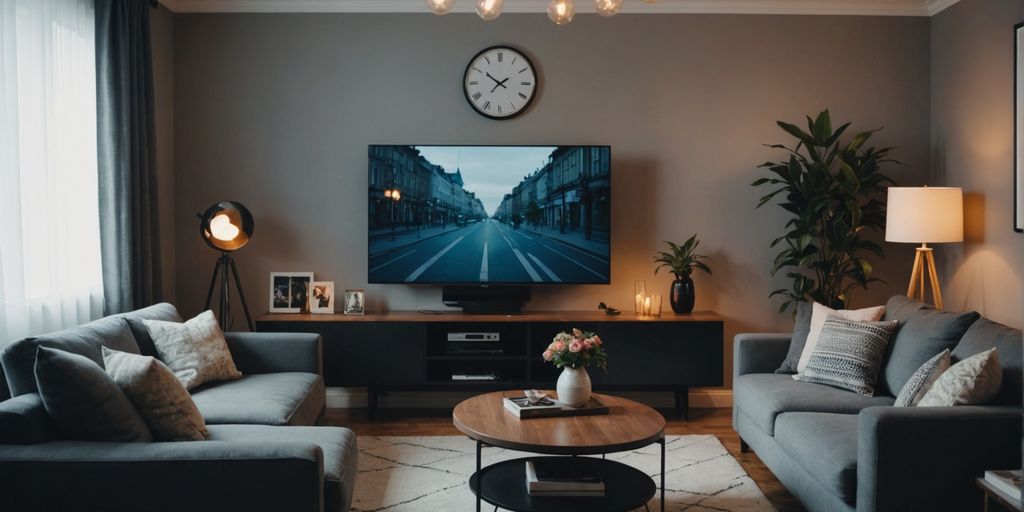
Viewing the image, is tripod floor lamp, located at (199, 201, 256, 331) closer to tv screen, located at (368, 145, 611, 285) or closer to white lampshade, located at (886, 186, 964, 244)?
tv screen, located at (368, 145, 611, 285)

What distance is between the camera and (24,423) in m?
2.35

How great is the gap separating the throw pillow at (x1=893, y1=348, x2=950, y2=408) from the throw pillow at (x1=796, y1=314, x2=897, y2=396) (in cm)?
49

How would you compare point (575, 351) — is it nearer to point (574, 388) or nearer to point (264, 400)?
point (574, 388)

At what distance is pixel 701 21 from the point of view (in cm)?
511

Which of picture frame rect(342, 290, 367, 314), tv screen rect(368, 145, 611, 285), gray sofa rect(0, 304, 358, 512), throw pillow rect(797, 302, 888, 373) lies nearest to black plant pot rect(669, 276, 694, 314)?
tv screen rect(368, 145, 611, 285)

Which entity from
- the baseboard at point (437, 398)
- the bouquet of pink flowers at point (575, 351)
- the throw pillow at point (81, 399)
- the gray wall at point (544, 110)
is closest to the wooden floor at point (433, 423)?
the baseboard at point (437, 398)

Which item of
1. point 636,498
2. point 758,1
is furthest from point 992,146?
point 636,498

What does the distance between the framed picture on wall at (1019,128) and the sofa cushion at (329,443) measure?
11.1ft

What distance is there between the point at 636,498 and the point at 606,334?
193cm

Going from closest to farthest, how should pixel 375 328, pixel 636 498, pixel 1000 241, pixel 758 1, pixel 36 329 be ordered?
pixel 636 498 → pixel 36 329 → pixel 1000 241 → pixel 375 328 → pixel 758 1

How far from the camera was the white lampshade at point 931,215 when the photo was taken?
14.2ft

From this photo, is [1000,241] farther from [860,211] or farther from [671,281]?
[671,281]

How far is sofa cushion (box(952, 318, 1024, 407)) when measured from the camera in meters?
2.86

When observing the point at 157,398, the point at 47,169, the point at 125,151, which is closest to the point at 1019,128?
the point at 157,398
